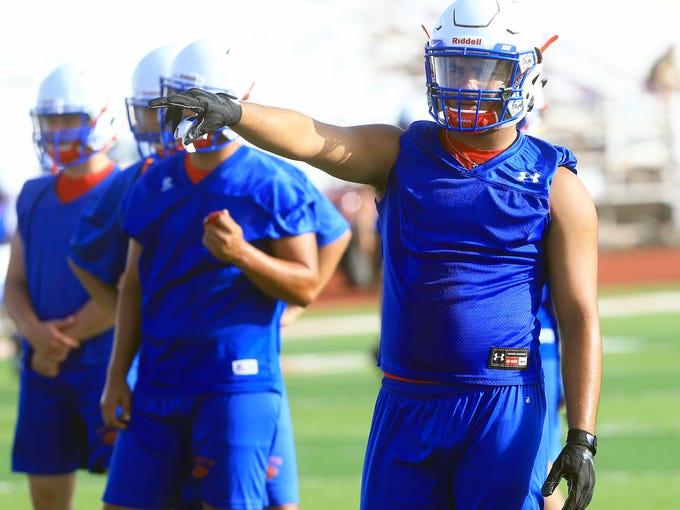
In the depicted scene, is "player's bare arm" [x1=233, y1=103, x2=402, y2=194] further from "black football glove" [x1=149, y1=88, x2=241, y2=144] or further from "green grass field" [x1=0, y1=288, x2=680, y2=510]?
"green grass field" [x1=0, y1=288, x2=680, y2=510]

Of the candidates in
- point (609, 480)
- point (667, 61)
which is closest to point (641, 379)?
point (609, 480)

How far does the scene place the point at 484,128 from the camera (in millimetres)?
3748

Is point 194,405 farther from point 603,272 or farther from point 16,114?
point 16,114

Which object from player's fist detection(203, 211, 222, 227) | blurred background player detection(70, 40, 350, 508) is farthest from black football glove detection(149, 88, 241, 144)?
blurred background player detection(70, 40, 350, 508)

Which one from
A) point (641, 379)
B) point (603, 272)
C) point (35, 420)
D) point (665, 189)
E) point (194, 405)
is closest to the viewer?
point (194, 405)

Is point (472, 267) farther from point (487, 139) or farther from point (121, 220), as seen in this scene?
point (121, 220)

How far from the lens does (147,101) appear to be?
5133 mm

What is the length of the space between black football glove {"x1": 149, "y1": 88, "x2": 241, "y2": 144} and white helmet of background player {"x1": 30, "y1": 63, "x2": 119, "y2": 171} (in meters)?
2.30

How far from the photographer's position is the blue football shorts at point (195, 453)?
4.48 metres

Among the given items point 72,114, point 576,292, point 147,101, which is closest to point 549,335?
point 576,292

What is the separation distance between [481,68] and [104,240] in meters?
1.98

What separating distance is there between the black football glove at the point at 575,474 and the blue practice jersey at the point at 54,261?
250cm

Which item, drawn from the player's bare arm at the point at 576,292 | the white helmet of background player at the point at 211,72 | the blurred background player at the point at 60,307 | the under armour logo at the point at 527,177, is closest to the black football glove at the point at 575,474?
the player's bare arm at the point at 576,292

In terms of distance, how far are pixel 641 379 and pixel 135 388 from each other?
318 inches
